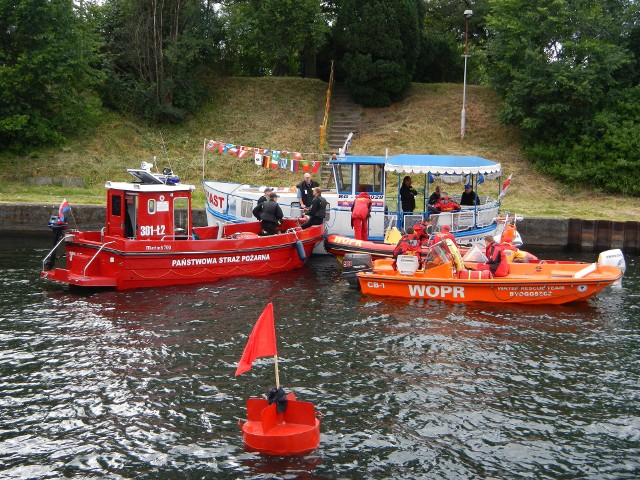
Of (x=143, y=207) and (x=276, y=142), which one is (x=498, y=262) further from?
(x=276, y=142)

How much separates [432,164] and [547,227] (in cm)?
648

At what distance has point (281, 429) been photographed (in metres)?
10.6

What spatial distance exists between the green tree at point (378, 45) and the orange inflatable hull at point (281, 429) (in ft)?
94.6

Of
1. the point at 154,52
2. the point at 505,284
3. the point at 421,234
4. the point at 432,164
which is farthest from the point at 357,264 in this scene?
the point at 154,52

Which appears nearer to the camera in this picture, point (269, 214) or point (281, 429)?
point (281, 429)

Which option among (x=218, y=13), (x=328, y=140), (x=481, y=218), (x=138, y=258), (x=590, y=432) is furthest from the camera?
(x=218, y=13)

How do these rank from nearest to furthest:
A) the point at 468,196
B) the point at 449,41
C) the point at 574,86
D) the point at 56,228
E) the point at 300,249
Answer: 1. the point at 56,228
2. the point at 300,249
3. the point at 468,196
4. the point at 574,86
5. the point at 449,41

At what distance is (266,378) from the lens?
1312cm

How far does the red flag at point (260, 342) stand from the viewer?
10.6 m

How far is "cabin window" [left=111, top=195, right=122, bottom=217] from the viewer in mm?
19578

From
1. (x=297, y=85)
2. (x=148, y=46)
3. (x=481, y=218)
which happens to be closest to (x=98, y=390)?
(x=481, y=218)

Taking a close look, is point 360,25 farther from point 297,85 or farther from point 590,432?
point 590,432

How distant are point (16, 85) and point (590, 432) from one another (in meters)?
27.8

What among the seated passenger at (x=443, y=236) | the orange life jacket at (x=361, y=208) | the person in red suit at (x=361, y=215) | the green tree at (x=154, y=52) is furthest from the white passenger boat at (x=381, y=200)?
the green tree at (x=154, y=52)
